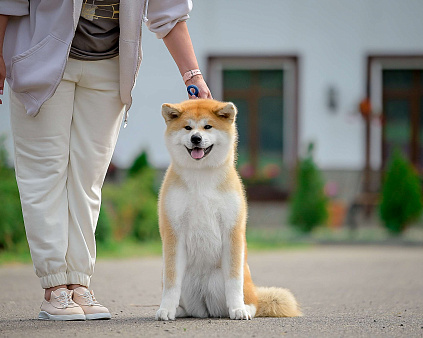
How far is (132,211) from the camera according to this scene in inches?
396

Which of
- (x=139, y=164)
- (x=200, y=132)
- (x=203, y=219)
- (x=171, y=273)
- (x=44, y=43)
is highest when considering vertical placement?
(x=44, y=43)

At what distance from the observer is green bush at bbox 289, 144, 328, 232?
11477 mm

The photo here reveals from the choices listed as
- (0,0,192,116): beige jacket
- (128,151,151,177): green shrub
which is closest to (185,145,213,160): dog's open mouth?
(0,0,192,116): beige jacket

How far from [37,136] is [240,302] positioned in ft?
4.35

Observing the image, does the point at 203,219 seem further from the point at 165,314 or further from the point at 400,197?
the point at 400,197

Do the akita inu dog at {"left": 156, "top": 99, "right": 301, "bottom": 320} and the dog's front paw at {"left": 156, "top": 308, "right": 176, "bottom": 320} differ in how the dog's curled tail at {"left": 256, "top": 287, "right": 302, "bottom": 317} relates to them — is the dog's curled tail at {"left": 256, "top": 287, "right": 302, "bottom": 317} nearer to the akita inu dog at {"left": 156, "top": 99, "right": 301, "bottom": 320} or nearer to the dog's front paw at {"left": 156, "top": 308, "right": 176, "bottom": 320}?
the akita inu dog at {"left": 156, "top": 99, "right": 301, "bottom": 320}

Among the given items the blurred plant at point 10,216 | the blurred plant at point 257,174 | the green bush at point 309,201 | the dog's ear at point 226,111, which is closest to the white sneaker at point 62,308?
the dog's ear at point 226,111

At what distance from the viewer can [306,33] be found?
1328 centimetres

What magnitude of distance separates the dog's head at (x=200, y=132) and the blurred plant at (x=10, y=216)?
4717mm

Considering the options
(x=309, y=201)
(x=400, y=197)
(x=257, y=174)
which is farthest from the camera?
(x=257, y=174)

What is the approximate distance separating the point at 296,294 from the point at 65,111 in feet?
8.31

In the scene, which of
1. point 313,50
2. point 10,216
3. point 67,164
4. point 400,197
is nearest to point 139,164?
point 10,216

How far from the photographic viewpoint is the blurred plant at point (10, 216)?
8.34 meters

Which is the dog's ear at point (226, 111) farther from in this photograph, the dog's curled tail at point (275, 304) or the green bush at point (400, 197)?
the green bush at point (400, 197)
